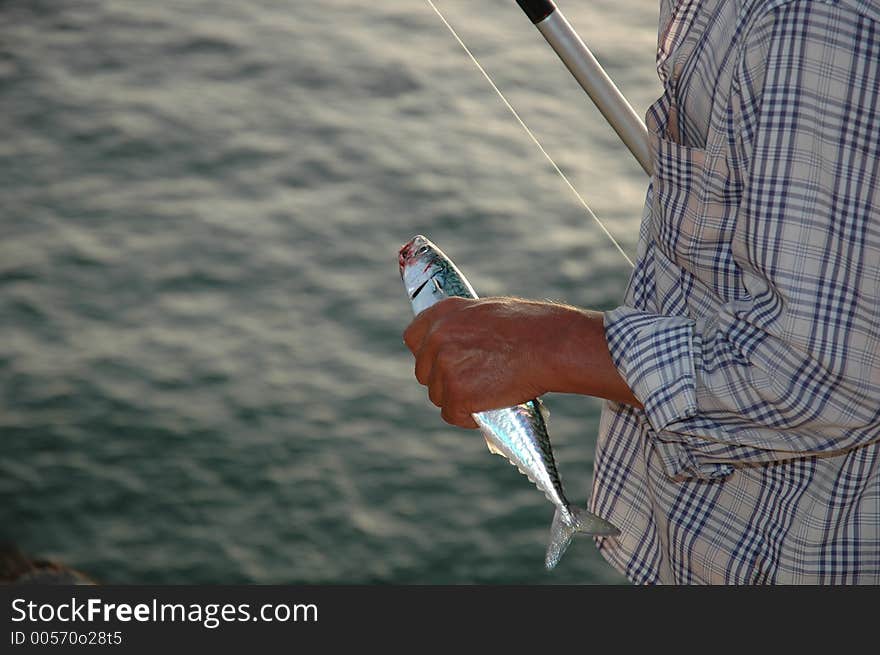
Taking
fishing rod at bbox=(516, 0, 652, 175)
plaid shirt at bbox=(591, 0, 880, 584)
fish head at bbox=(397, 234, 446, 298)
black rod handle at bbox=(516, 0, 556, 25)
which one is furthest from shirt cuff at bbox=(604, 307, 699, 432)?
black rod handle at bbox=(516, 0, 556, 25)

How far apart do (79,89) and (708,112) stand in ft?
18.0

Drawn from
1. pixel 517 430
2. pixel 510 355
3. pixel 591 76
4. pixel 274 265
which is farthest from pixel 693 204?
pixel 274 265

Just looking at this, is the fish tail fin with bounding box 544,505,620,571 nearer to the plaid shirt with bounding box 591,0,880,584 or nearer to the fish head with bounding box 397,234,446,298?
the plaid shirt with bounding box 591,0,880,584

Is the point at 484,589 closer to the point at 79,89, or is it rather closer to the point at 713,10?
the point at 713,10

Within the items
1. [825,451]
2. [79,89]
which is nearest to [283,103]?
[79,89]

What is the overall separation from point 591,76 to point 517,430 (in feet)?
2.59

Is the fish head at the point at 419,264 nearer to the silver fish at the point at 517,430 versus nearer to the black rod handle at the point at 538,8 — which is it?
the silver fish at the point at 517,430

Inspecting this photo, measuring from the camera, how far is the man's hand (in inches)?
69.8

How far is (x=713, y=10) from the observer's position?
185cm

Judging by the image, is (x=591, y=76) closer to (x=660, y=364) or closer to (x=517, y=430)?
(x=517, y=430)

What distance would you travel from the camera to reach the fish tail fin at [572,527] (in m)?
2.06

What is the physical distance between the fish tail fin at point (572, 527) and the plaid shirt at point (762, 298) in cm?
9

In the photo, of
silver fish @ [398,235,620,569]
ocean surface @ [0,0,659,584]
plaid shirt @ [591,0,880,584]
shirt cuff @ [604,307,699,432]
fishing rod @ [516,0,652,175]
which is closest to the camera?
plaid shirt @ [591,0,880,584]

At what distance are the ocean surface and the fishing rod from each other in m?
2.46
